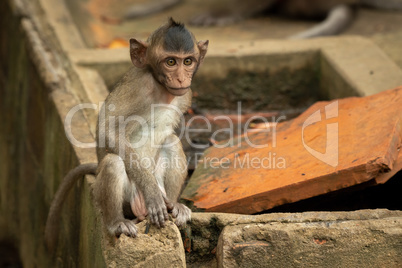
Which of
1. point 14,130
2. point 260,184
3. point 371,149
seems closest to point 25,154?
point 14,130

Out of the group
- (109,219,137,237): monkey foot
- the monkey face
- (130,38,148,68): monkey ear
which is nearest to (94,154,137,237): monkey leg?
(109,219,137,237): monkey foot

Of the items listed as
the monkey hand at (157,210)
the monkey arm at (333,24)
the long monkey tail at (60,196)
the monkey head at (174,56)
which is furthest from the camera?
the monkey arm at (333,24)

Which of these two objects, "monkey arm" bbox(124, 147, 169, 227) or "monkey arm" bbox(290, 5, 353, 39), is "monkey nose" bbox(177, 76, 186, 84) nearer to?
"monkey arm" bbox(124, 147, 169, 227)

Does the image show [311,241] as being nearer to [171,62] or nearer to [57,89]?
[171,62]

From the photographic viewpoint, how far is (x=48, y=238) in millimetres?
5242

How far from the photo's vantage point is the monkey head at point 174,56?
158 inches

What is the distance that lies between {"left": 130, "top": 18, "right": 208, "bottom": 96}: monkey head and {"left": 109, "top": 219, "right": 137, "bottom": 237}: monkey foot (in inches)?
32.1

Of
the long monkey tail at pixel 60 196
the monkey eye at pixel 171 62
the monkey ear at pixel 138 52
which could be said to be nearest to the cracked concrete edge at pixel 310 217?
the monkey eye at pixel 171 62

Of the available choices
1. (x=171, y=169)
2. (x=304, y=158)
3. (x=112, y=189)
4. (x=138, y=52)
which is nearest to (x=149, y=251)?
(x=112, y=189)

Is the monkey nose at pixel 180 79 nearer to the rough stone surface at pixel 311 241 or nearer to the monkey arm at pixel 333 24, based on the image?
the rough stone surface at pixel 311 241

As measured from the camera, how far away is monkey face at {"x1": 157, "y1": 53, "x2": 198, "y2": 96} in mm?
4027

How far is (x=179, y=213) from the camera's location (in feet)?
12.9

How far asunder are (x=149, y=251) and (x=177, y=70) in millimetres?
1050

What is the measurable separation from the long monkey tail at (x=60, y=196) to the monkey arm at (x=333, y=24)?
4.38m
